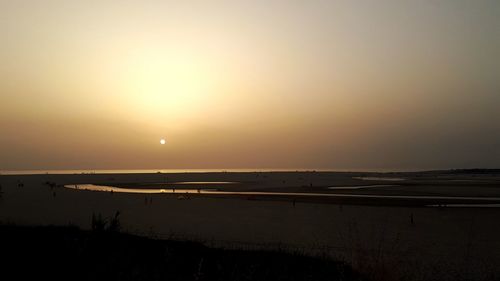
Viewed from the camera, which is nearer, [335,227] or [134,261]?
[134,261]

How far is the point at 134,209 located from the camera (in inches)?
1318

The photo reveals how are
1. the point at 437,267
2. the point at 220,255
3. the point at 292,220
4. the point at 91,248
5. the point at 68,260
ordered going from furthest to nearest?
the point at 292,220, the point at 437,267, the point at 220,255, the point at 91,248, the point at 68,260

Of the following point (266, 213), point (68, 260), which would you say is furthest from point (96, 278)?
point (266, 213)

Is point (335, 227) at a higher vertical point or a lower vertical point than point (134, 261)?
higher

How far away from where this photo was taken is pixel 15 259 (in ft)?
33.3

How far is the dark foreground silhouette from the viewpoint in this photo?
9.18 m

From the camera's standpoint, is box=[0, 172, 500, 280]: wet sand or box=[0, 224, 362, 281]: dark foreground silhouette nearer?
box=[0, 224, 362, 281]: dark foreground silhouette

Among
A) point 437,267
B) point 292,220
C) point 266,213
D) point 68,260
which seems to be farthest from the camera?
point 266,213

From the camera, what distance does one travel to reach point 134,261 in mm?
Answer: 11188

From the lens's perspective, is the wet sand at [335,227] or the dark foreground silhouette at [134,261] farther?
the wet sand at [335,227]

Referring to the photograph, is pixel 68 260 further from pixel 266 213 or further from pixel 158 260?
pixel 266 213

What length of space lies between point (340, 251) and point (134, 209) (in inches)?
788

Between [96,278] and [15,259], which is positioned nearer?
[96,278]

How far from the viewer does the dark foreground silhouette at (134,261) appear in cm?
918
